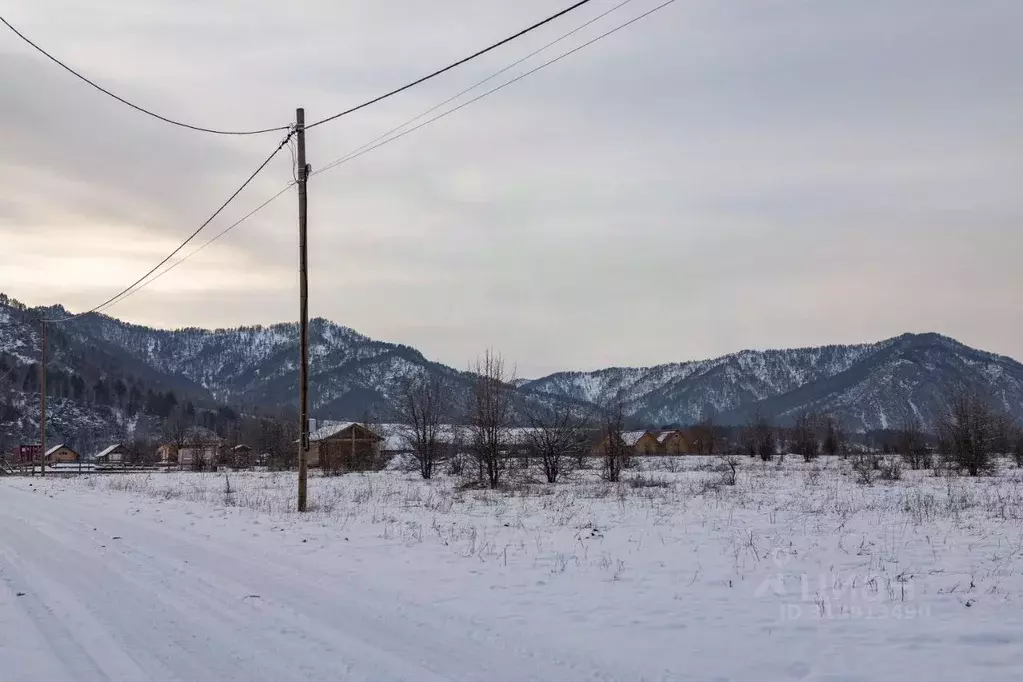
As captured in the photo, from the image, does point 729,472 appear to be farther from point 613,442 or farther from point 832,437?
point 832,437

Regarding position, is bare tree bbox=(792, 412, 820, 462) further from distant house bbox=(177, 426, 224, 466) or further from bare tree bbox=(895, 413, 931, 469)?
distant house bbox=(177, 426, 224, 466)

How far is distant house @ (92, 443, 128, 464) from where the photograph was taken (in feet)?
346

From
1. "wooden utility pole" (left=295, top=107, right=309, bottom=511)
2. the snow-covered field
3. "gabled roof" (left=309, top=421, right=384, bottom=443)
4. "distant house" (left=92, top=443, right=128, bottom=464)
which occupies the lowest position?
"distant house" (left=92, top=443, right=128, bottom=464)

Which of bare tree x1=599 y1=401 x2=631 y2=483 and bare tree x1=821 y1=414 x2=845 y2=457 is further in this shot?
bare tree x1=821 y1=414 x2=845 y2=457

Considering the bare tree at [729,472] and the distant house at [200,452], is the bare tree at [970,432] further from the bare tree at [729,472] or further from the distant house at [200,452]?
the distant house at [200,452]

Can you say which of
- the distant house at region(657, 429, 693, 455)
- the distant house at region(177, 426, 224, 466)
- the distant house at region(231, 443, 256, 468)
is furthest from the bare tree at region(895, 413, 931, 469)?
the distant house at region(657, 429, 693, 455)

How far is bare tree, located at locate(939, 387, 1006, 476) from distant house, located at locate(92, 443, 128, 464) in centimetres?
9856

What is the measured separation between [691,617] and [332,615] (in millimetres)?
3871

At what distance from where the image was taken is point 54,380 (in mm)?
189250

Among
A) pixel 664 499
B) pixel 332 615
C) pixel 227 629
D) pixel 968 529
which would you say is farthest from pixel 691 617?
pixel 664 499

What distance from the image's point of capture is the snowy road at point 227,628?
614cm

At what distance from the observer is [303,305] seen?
741 inches

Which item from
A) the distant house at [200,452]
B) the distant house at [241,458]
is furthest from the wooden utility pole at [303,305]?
the distant house at [241,458]

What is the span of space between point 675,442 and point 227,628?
389ft
